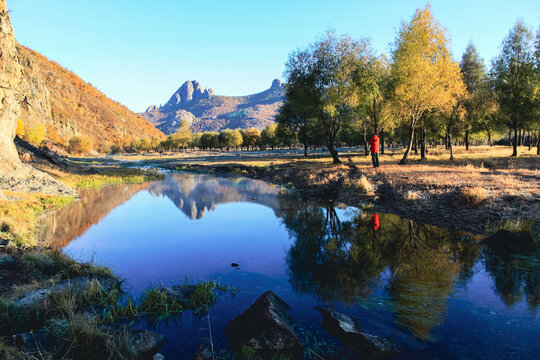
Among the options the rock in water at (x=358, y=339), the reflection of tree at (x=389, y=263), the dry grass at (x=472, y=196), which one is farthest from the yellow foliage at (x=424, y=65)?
the rock in water at (x=358, y=339)

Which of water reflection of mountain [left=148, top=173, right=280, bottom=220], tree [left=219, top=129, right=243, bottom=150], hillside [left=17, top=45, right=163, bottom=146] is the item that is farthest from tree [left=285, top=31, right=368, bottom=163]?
hillside [left=17, top=45, right=163, bottom=146]

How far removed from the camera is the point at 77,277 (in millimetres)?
8914

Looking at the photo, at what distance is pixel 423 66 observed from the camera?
98.7ft

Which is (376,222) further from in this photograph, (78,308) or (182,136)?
(182,136)

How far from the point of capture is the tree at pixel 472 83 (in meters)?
39.8

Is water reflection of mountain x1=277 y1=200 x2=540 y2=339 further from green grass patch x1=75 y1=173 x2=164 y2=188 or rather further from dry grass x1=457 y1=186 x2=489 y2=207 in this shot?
green grass patch x1=75 y1=173 x2=164 y2=188

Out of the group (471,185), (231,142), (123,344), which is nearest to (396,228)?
(471,185)

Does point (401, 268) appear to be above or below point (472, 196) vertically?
below

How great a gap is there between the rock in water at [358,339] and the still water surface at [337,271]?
25 cm

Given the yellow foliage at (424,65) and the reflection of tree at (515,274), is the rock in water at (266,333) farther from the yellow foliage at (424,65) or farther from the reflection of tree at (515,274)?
the yellow foliage at (424,65)

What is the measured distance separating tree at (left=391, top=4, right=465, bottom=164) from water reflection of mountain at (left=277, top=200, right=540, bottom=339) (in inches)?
816

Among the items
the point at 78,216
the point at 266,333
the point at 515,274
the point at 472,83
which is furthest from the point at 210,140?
the point at 266,333

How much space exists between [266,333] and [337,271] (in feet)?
15.6

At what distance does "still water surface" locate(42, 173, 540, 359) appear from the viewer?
21.4 feet
